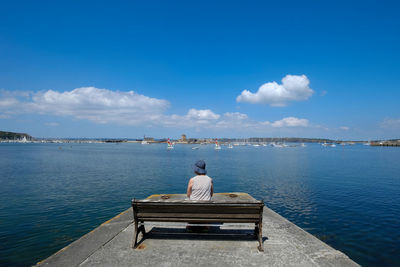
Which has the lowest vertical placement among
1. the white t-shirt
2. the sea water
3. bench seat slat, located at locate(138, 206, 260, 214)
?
the sea water

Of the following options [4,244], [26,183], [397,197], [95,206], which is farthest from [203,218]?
[26,183]

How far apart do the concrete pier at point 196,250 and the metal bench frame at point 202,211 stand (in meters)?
0.65

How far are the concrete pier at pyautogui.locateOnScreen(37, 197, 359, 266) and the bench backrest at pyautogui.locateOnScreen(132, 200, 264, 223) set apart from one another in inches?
31.9

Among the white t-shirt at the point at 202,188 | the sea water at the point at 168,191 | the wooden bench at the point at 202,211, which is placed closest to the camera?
the wooden bench at the point at 202,211

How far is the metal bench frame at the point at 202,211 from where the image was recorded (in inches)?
223

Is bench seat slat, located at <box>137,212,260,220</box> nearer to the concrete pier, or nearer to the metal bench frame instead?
the metal bench frame

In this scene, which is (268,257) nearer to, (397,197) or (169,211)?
(169,211)

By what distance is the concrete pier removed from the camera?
5.25 metres

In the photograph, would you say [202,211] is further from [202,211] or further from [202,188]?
[202,188]

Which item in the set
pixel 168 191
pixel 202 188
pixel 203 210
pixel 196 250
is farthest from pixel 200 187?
pixel 168 191

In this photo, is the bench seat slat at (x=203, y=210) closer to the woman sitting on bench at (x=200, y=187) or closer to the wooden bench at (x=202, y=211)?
the wooden bench at (x=202, y=211)

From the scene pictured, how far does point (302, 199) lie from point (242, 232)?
48.2 feet

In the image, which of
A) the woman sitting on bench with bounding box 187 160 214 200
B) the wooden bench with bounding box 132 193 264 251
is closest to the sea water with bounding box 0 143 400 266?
the wooden bench with bounding box 132 193 264 251

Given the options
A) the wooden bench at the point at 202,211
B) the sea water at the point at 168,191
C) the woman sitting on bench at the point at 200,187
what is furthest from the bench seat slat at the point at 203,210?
the sea water at the point at 168,191
